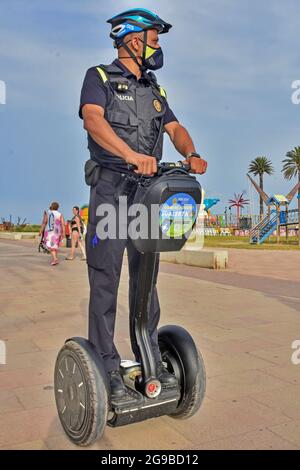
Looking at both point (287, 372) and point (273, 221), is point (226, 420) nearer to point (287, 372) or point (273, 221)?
point (287, 372)

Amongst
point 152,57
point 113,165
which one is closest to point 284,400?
point 113,165

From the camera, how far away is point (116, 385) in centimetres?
241

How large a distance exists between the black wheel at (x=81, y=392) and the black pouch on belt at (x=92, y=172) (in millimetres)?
868

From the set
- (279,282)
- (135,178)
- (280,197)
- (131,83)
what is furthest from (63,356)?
(280,197)

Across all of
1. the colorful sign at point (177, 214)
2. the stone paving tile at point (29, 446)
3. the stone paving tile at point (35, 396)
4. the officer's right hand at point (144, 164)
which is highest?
the officer's right hand at point (144, 164)

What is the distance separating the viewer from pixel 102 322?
2531 mm

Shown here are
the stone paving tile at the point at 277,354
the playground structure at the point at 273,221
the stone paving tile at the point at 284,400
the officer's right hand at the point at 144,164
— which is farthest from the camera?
the playground structure at the point at 273,221

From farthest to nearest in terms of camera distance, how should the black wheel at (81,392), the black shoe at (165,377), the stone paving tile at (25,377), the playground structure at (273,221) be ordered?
the playground structure at (273,221) → the stone paving tile at (25,377) → the black shoe at (165,377) → the black wheel at (81,392)

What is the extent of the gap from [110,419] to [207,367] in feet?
5.04

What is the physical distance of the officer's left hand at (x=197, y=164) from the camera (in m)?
2.38

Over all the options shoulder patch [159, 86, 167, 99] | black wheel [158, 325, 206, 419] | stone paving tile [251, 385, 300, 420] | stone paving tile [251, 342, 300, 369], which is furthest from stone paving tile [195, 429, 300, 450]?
shoulder patch [159, 86, 167, 99]

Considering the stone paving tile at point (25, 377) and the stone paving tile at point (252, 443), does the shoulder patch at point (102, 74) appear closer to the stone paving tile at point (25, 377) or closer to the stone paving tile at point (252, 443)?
the stone paving tile at point (252, 443)

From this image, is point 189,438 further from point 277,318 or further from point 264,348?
point 277,318

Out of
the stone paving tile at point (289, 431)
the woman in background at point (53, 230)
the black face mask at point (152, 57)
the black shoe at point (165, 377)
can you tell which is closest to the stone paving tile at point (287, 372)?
the stone paving tile at point (289, 431)
